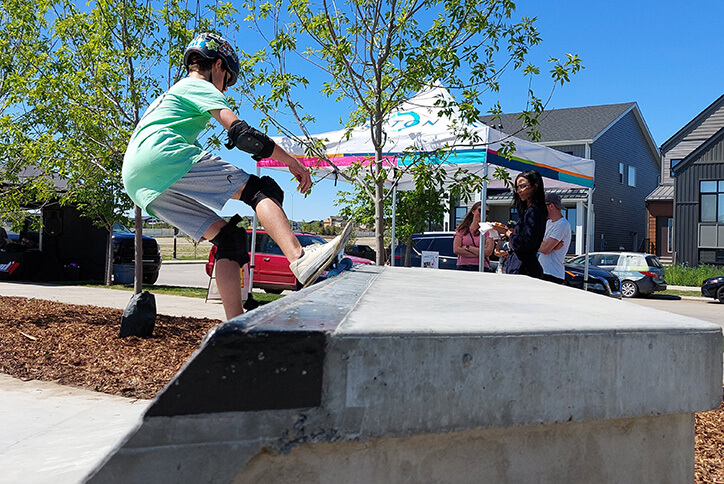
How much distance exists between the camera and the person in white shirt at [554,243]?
603 centimetres

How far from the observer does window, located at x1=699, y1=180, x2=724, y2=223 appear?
26781mm

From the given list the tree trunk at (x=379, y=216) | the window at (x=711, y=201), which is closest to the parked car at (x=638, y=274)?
the window at (x=711, y=201)

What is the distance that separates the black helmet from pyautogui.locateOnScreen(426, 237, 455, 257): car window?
1164 cm

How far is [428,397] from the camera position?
55.4 inches

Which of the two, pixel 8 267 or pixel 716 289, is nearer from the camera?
pixel 8 267

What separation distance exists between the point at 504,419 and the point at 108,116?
706cm

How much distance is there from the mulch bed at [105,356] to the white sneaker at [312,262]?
5.39 ft

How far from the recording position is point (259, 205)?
3.06 meters

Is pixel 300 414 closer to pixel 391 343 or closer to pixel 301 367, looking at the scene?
pixel 301 367

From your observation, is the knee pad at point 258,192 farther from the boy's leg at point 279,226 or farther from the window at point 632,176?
the window at point 632,176

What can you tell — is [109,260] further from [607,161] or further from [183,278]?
[607,161]

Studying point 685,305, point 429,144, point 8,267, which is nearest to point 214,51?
point 429,144

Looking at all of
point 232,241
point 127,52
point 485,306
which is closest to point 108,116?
point 127,52

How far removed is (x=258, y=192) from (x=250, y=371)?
197 cm
